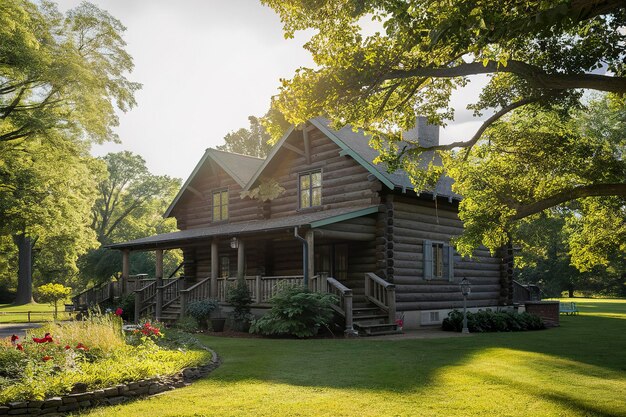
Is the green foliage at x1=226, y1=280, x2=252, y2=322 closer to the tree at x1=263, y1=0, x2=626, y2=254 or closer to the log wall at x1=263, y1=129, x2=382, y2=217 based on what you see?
the log wall at x1=263, y1=129, x2=382, y2=217

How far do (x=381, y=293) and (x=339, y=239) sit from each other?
9.46 ft

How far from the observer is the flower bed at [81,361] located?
8398 mm

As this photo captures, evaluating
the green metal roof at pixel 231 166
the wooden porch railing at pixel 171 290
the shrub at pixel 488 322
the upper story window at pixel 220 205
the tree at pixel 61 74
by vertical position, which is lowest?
the shrub at pixel 488 322

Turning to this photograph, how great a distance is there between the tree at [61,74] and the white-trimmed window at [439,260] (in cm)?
1820

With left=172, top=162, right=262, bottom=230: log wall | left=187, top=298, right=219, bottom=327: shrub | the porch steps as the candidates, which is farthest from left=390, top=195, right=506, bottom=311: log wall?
left=172, top=162, right=262, bottom=230: log wall

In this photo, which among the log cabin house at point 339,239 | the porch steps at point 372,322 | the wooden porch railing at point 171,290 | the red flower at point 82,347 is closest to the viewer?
the red flower at point 82,347

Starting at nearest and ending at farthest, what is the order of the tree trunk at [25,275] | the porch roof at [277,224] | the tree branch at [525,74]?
the tree branch at [525,74]
the porch roof at [277,224]
the tree trunk at [25,275]

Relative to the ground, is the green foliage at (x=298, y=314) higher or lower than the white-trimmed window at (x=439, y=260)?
lower

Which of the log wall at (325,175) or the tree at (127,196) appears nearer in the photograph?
the log wall at (325,175)

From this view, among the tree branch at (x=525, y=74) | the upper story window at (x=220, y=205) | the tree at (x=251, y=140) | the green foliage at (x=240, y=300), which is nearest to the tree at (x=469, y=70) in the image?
the tree branch at (x=525, y=74)

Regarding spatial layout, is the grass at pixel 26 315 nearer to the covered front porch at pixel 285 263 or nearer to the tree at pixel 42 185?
the tree at pixel 42 185

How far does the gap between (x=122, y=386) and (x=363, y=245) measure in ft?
45.6

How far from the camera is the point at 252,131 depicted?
59.9 m

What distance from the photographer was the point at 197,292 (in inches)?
934
